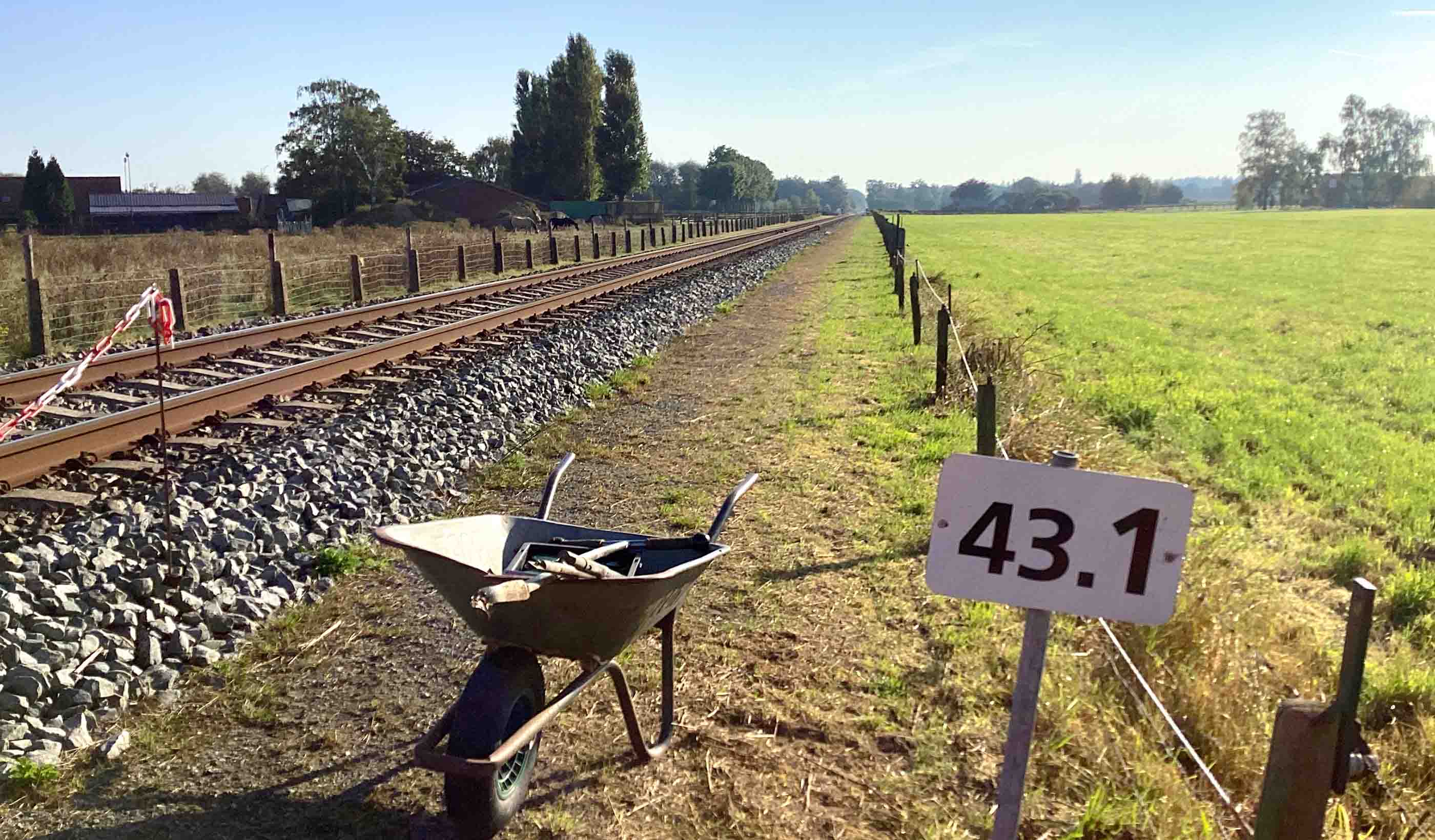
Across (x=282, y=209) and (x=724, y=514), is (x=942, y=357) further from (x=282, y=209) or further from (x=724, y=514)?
(x=282, y=209)

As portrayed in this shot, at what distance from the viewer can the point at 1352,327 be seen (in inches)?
778

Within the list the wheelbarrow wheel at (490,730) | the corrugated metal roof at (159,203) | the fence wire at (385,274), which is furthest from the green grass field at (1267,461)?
the corrugated metal roof at (159,203)

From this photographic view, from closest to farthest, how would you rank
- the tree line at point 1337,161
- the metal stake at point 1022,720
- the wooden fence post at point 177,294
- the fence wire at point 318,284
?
the metal stake at point 1022,720 < the wooden fence post at point 177,294 < the fence wire at point 318,284 < the tree line at point 1337,161

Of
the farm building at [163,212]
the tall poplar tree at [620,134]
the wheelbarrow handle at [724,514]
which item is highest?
the tall poplar tree at [620,134]

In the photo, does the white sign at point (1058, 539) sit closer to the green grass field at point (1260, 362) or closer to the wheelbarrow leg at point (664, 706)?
the wheelbarrow leg at point (664, 706)

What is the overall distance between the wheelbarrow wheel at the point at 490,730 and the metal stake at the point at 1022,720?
1.50m

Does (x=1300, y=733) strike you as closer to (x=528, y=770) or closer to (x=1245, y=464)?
(x=528, y=770)

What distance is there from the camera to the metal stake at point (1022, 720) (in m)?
2.52

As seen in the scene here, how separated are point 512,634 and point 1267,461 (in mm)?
8339

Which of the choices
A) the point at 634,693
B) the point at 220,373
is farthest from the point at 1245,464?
the point at 220,373

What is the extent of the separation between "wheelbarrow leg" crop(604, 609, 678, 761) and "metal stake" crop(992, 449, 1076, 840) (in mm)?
1429

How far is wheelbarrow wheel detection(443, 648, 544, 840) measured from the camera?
10.1 feet

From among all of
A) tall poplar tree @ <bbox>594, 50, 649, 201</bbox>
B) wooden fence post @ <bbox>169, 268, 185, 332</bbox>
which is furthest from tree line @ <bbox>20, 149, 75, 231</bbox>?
wooden fence post @ <bbox>169, 268, 185, 332</bbox>

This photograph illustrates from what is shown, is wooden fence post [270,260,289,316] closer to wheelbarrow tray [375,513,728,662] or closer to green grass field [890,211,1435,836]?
green grass field [890,211,1435,836]
